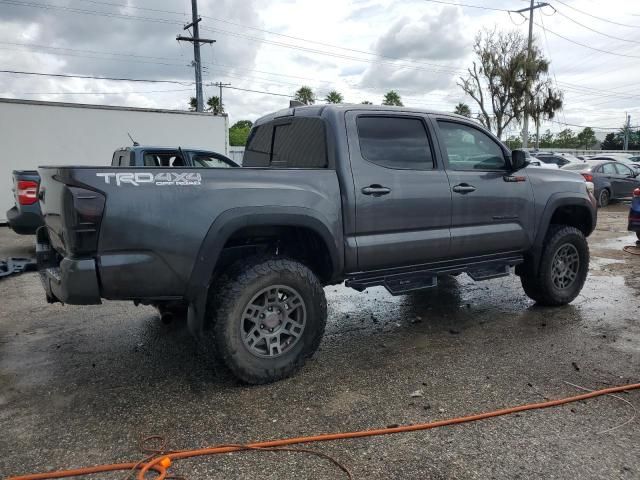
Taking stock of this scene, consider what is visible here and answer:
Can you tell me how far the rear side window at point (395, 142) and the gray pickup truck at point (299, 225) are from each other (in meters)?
0.01

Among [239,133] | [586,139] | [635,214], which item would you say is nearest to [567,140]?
[586,139]

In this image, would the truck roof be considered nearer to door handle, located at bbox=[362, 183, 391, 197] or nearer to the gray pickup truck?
the gray pickup truck

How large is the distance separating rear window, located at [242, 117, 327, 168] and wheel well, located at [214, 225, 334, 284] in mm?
586

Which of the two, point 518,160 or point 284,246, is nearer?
point 284,246

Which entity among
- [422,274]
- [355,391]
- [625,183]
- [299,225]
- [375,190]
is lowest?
[355,391]

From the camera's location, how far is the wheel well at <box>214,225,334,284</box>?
3.73 metres

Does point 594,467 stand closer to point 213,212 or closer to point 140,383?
point 213,212

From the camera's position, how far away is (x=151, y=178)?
3117 mm

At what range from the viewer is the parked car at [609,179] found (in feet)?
54.6

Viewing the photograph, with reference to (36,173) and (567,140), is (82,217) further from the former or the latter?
(567,140)

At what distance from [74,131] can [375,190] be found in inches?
431

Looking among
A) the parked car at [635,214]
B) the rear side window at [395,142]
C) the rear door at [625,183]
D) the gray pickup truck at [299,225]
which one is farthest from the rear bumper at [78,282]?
the rear door at [625,183]

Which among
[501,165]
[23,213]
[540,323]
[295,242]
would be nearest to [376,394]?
[295,242]

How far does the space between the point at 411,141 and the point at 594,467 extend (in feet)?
9.04
